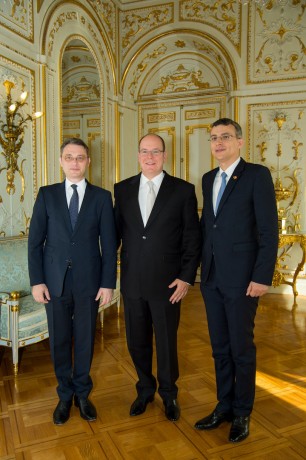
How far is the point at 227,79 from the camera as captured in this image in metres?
5.84

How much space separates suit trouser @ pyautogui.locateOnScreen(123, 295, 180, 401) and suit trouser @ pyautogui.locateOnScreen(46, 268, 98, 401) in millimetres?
215

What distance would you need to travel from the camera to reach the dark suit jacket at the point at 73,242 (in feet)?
6.97

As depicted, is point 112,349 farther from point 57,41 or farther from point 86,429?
point 57,41

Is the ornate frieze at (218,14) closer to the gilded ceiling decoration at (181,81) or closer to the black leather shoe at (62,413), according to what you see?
the gilded ceiling decoration at (181,81)

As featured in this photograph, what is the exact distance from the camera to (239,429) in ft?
6.68

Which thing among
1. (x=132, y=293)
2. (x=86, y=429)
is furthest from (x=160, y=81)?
(x=86, y=429)

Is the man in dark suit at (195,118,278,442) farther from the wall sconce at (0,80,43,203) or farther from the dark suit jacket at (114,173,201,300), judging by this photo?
the wall sconce at (0,80,43,203)

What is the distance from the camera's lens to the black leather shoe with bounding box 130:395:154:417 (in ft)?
7.49

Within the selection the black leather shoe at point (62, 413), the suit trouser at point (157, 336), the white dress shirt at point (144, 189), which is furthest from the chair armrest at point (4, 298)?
the white dress shirt at point (144, 189)

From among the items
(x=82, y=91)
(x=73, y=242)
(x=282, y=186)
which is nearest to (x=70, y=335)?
(x=73, y=242)

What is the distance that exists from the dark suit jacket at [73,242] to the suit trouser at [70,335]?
76mm

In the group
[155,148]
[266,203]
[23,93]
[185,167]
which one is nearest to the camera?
[266,203]

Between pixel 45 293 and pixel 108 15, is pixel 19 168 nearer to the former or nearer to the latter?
pixel 45 293

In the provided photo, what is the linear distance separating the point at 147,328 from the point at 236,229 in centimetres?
75
